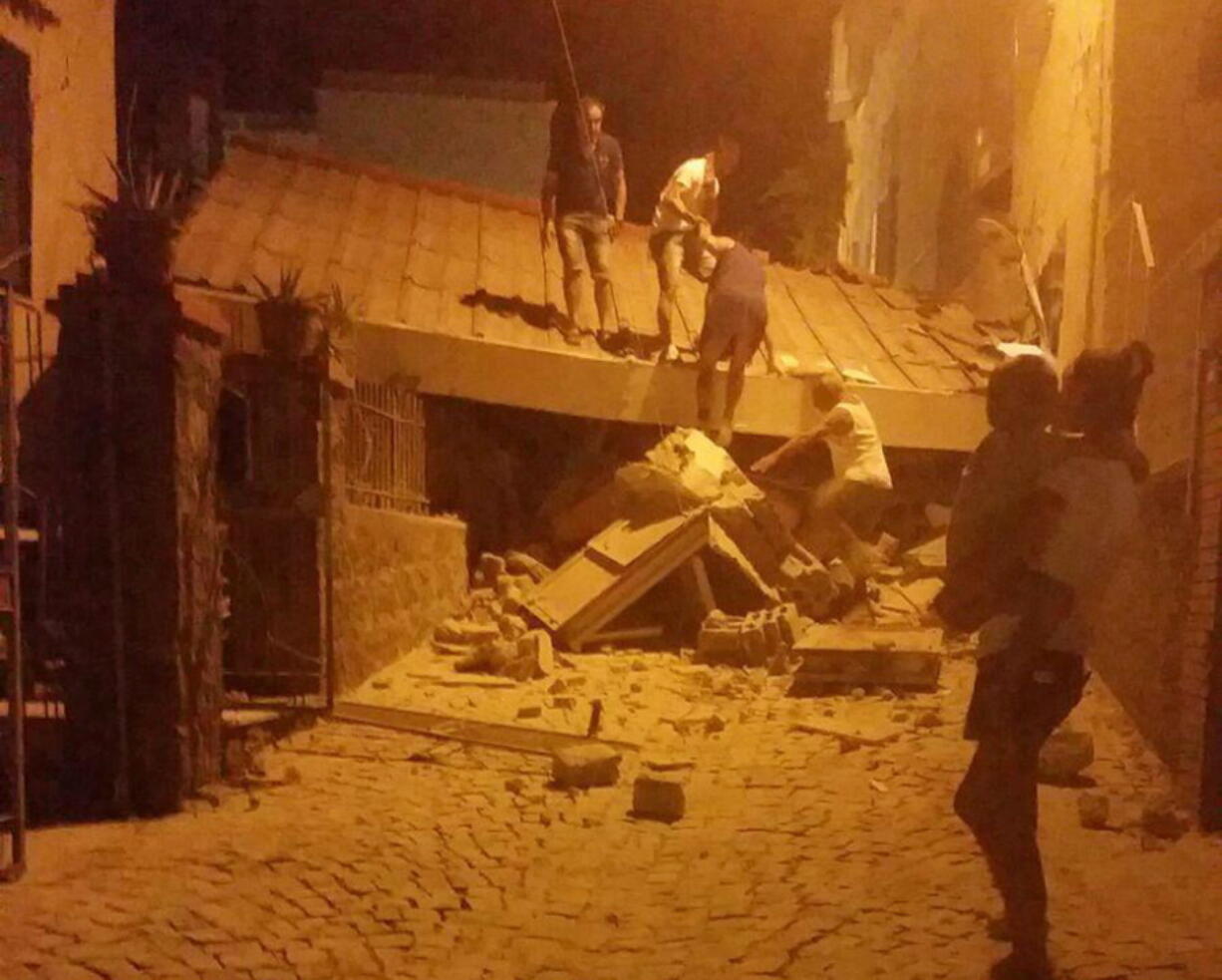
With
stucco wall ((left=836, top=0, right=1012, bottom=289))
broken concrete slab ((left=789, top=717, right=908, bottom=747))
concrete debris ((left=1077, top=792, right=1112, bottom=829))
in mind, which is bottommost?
concrete debris ((left=1077, top=792, right=1112, bottom=829))

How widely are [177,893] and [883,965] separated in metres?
2.60

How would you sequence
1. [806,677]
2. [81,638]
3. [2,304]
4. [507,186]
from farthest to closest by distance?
[507,186] → [806,677] → [81,638] → [2,304]

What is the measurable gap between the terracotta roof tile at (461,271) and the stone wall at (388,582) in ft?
6.75

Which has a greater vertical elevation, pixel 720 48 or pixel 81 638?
pixel 720 48

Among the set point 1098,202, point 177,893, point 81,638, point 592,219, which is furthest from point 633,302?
point 177,893

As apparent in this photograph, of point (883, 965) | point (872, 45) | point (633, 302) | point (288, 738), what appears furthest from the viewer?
point (872, 45)

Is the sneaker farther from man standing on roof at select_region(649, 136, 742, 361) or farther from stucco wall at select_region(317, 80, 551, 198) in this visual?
stucco wall at select_region(317, 80, 551, 198)

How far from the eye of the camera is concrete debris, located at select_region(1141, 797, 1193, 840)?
534cm

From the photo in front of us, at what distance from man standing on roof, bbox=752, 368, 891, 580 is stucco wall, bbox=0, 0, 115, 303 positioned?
5739 mm

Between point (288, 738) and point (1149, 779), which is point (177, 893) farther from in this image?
point (1149, 779)

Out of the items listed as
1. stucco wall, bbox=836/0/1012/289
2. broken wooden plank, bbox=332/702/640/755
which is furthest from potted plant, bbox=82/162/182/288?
stucco wall, bbox=836/0/1012/289

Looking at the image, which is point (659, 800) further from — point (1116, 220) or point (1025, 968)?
point (1116, 220)

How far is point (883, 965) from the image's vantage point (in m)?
4.30

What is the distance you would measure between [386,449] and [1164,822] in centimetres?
606
